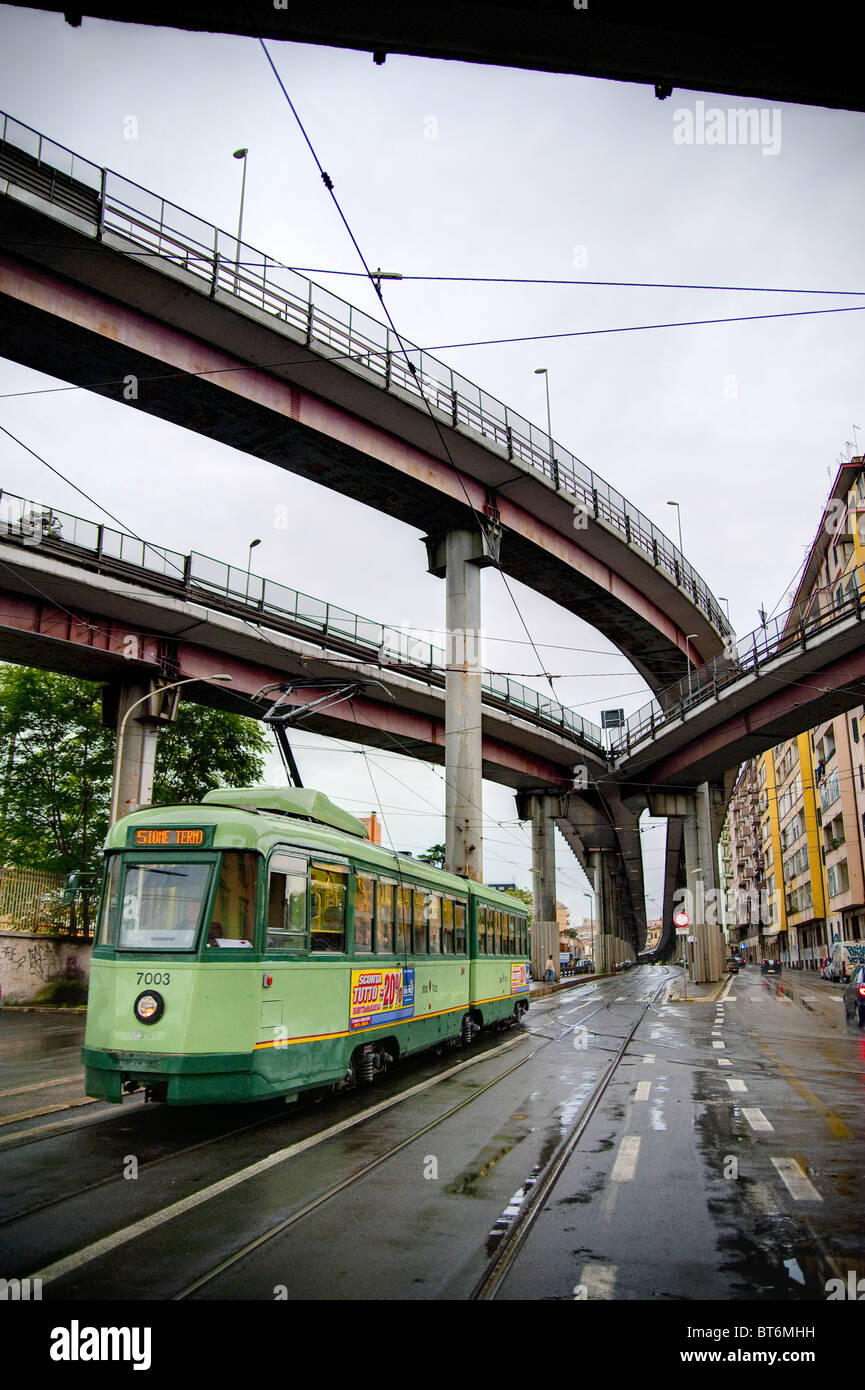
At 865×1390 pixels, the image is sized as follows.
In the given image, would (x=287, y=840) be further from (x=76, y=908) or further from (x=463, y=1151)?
(x=76, y=908)

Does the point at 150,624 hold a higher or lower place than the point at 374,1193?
higher

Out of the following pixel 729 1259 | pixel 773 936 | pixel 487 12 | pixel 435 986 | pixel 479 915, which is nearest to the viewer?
pixel 729 1259

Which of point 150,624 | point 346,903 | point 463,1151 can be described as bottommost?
point 463,1151

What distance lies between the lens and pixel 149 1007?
8.91 meters

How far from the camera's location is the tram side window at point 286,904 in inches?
380

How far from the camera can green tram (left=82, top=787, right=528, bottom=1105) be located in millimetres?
8852

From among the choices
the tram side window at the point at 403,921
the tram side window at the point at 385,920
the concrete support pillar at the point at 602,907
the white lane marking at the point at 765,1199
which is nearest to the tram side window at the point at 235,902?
the tram side window at the point at 385,920

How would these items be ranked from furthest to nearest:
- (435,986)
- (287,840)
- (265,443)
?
(265,443)
(435,986)
(287,840)

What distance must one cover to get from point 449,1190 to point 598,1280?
89.2 inches

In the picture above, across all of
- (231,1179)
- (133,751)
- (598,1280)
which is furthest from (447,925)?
(133,751)

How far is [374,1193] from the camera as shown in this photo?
286 inches

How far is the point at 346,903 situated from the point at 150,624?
17.7 meters

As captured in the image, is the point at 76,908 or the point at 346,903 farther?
the point at 76,908

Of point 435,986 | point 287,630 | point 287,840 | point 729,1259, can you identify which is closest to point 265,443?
point 287,630
